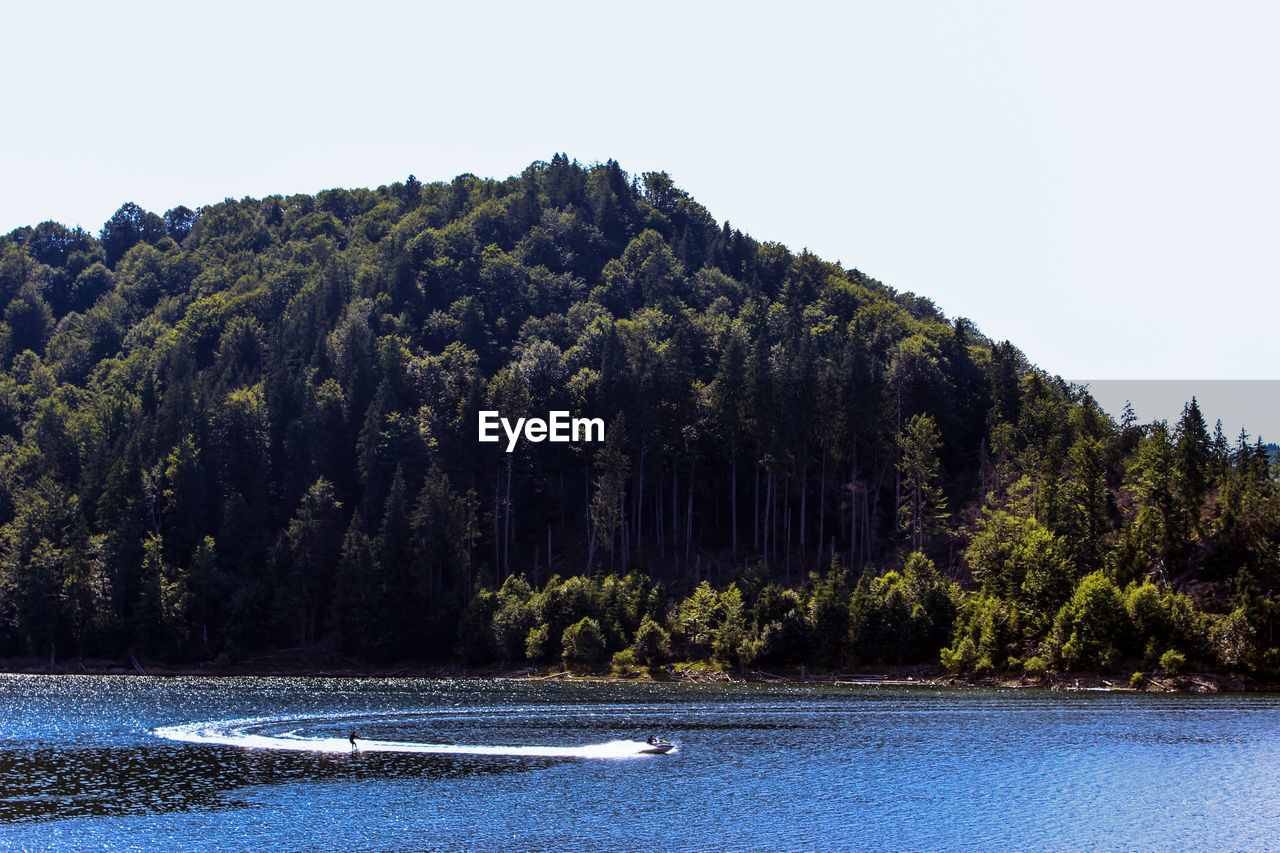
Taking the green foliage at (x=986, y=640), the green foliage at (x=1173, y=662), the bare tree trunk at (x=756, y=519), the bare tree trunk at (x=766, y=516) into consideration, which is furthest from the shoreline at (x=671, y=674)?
the bare tree trunk at (x=756, y=519)

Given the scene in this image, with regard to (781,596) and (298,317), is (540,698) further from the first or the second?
(298,317)

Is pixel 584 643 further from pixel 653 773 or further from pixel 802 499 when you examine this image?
pixel 653 773

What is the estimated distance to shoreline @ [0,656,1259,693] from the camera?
104 m

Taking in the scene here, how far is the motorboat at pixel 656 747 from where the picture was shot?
247 ft

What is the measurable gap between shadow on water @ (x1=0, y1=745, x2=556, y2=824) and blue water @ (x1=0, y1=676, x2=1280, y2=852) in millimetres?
251

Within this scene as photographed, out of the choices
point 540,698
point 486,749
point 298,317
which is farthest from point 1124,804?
point 298,317

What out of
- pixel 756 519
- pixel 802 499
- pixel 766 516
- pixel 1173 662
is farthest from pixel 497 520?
pixel 1173 662

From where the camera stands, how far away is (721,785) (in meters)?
65.9

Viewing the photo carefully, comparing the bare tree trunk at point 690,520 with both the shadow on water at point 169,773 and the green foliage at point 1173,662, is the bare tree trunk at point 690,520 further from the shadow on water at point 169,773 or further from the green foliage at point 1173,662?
the shadow on water at point 169,773

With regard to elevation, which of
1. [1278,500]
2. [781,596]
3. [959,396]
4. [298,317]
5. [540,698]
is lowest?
[540,698]

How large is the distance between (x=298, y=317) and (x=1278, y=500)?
152m

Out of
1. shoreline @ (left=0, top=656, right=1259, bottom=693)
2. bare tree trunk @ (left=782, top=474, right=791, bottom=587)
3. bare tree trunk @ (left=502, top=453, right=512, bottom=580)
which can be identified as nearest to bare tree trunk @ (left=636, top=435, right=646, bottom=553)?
bare tree trunk @ (left=502, top=453, right=512, bottom=580)

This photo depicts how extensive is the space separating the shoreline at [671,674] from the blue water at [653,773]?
5278 millimetres

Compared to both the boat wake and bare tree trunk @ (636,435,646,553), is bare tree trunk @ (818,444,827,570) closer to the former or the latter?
bare tree trunk @ (636,435,646,553)
